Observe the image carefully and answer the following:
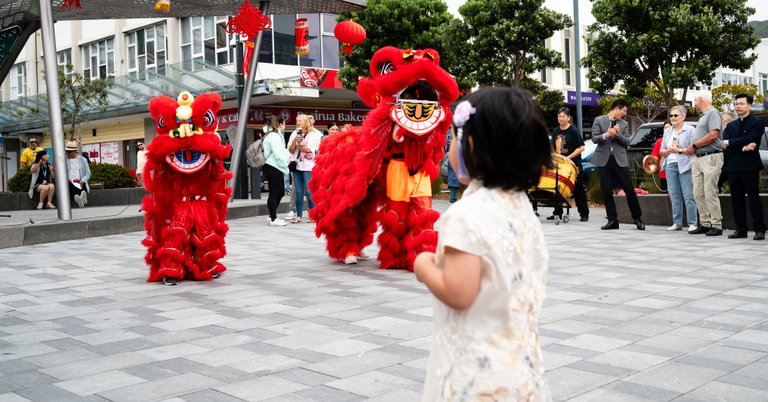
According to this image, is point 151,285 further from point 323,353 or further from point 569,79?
point 569,79

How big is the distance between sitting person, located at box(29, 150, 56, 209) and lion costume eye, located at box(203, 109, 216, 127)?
1121 centimetres

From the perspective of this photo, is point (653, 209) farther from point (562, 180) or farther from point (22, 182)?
point (22, 182)

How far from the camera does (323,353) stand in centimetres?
437

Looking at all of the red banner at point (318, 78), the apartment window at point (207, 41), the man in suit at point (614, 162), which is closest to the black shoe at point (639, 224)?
the man in suit at point (614, 162)

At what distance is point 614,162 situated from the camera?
36.7 feet

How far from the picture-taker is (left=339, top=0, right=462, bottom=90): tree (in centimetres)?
2431

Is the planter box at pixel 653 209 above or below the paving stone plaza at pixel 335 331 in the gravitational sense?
above

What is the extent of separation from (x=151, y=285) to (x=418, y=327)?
116 inches

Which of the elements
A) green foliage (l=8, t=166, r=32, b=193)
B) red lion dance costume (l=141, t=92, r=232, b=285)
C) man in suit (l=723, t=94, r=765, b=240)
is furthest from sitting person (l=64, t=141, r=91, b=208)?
man in suit (l=723, t=94, r=765, b=240)

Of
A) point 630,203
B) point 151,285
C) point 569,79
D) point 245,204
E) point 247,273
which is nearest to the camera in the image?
point 151,285

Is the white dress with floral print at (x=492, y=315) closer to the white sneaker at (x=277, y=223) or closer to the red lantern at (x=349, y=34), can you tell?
the white sneaker at (x=277, y=223)

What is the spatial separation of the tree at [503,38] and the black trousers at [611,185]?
12.2 m

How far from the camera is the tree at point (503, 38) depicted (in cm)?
2303

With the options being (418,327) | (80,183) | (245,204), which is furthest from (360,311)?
(80,183)
